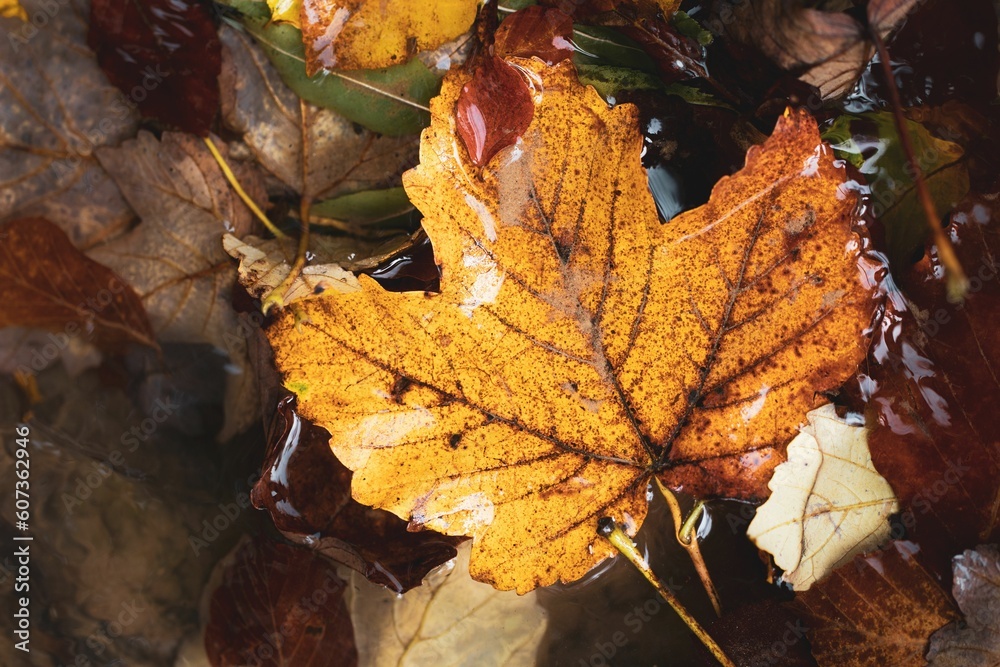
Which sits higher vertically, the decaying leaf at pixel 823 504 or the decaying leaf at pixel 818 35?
the decaying leaf at pixel 818 35

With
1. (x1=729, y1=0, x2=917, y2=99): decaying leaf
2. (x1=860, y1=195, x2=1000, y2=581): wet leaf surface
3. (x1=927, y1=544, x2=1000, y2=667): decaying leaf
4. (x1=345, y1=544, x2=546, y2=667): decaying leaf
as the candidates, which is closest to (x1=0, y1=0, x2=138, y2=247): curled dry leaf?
(x1=345, y1=544, x2=546, y2=667): decaying leaf

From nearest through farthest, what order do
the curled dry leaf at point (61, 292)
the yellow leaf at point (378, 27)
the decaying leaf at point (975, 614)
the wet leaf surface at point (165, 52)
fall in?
the decaying leaf at point (975, 614) → the yellow leaf at point (378, 27) → the wet leaf surface at point (165, 52) → the curled dry leaf at point (61, 292)

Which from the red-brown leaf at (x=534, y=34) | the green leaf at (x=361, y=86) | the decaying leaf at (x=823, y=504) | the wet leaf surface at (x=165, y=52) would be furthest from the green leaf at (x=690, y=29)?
the wet leaf surface at (x=165, y=52)

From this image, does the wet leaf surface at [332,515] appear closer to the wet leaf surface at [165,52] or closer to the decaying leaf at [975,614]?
the wet leaf surface at [165,52]

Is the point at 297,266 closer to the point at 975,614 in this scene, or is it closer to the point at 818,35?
the point at 818,35

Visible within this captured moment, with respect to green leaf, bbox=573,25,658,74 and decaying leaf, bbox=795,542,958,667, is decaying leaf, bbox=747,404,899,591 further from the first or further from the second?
green leaf, bbox=573,25,658,74

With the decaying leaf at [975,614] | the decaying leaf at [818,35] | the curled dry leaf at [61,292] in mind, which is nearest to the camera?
the decaying leaf at [818,35]
